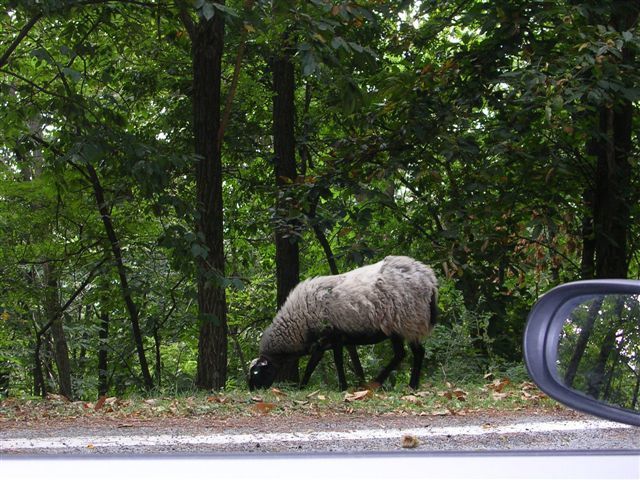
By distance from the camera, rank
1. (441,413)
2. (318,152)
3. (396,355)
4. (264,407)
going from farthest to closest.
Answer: (318,152) → (396,355) → (264,407) → (441,413)

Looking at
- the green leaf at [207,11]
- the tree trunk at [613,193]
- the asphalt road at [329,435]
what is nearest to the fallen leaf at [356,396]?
the asphalt road at [329,435]

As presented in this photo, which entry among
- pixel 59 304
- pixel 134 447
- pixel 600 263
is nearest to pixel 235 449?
pixel 134 447

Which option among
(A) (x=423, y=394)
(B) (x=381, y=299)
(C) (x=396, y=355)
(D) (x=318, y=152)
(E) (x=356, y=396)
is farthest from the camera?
(D) (x=318, y=152)

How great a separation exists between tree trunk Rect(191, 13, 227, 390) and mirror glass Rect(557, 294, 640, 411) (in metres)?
8.85

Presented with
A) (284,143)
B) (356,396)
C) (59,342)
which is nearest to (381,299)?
(356,396)

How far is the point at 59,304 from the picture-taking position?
1531 cm

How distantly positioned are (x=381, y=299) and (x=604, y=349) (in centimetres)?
836

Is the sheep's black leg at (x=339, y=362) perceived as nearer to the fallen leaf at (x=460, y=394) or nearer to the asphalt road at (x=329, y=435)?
the fallen leaf at (x=460, y=394)

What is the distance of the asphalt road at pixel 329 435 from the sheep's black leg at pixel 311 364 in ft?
15.0

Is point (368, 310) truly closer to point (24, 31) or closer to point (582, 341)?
point (24, 31)

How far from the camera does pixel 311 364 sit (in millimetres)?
10992

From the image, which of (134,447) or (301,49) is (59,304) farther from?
(134,447)

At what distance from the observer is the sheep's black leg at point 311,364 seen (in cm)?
1095

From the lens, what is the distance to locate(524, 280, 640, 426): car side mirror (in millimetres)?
1748
